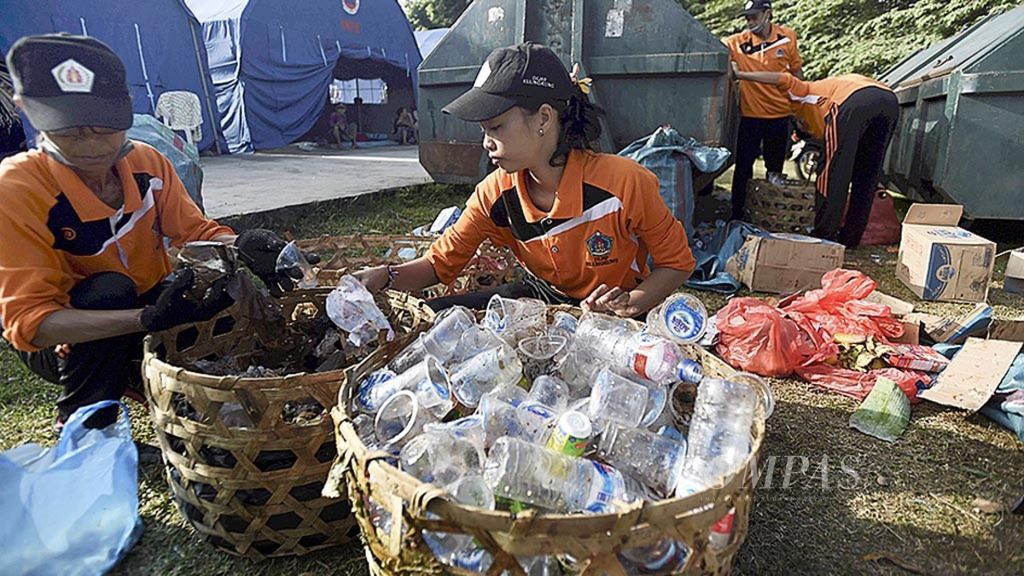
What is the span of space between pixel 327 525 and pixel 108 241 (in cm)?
120

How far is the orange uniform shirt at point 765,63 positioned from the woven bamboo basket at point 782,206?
0.64m

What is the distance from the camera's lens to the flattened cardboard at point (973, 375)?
2504 mm

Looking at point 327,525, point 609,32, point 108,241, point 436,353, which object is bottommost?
point 327,525

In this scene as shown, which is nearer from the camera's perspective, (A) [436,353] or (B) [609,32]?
(A) [436,353]

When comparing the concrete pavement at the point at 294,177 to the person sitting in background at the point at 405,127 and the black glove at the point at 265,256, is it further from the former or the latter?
the person sitting in background at the point at 405,127

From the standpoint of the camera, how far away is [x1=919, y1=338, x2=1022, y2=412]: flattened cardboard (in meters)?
2.50

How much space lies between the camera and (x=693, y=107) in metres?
4.67

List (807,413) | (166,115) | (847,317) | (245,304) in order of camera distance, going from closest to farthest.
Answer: (245,304) < (807,413) < (847,317) < (166,115)

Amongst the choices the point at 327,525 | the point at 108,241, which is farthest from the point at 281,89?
the point at 327,525

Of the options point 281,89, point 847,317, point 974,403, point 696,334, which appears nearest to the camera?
point 696,334

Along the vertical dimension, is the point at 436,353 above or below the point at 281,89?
below

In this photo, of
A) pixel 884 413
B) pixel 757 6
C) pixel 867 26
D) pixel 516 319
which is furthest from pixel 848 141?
pixel 867 26

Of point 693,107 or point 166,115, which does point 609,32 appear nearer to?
point 693,107

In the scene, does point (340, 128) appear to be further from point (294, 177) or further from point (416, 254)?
point (416, 254)
